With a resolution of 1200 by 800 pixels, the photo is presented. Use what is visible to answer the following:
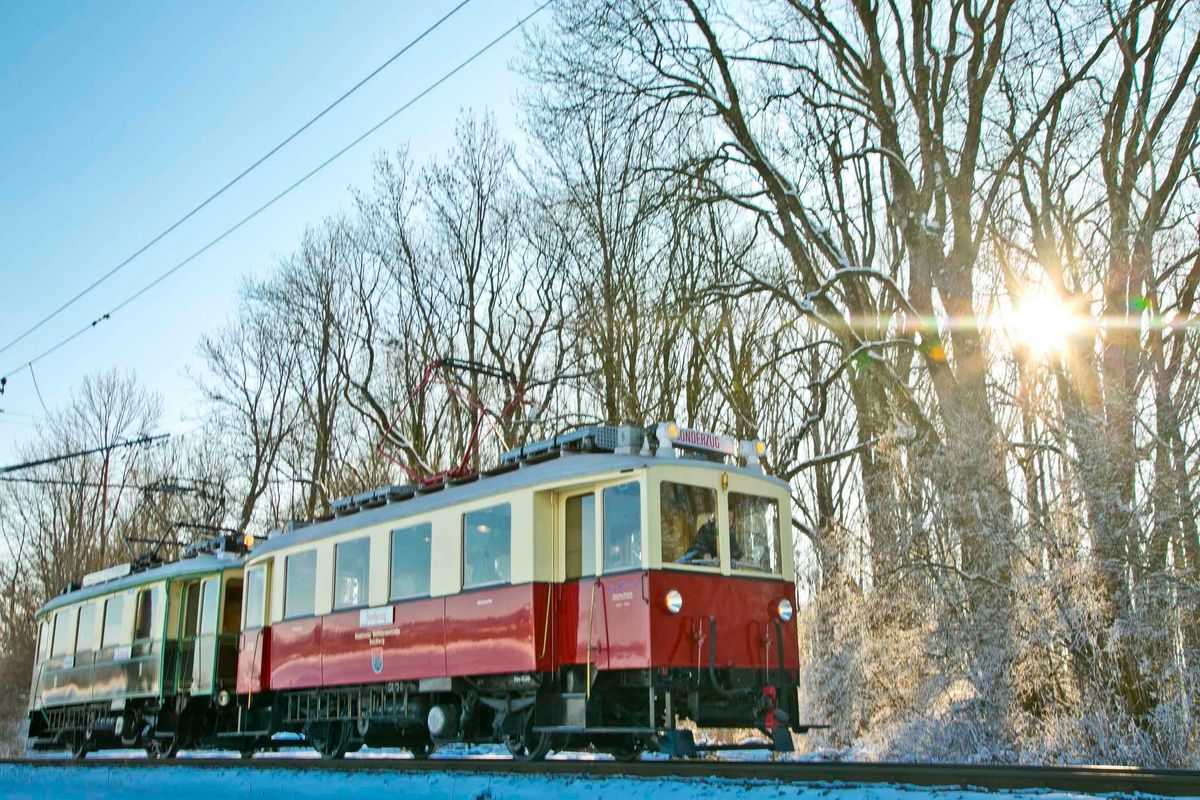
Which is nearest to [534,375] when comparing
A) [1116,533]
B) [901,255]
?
[901,255]

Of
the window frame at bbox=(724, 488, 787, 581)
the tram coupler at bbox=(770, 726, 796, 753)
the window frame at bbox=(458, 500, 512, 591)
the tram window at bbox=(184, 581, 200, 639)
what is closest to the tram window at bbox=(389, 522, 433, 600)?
the window frame at bbox=(458, 500, 512, 591)

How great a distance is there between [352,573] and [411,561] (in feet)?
4.52

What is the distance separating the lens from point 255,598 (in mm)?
15836

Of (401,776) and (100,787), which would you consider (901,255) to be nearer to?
(401,776)

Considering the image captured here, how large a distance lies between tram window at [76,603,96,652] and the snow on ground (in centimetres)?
520

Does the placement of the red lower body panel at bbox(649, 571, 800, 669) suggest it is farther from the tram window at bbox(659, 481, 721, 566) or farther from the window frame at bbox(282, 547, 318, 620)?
the window frame at bbox(282, 547, 318, 620)

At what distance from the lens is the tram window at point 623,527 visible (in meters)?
10.6

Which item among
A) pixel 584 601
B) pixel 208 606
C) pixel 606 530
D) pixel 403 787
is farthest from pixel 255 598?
pixel 606 530

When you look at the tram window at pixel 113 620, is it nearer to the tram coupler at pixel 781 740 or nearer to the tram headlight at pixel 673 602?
the tram headlight at pixel 673 602

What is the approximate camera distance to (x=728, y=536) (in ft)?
36.7

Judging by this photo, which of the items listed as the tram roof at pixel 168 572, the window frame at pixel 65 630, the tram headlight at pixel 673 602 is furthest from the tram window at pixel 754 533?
the window frame at pixel 65 630

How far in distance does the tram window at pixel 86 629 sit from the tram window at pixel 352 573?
7999 mm

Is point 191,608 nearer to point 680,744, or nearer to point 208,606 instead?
point 208,606

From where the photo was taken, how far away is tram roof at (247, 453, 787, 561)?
35.7 feet
